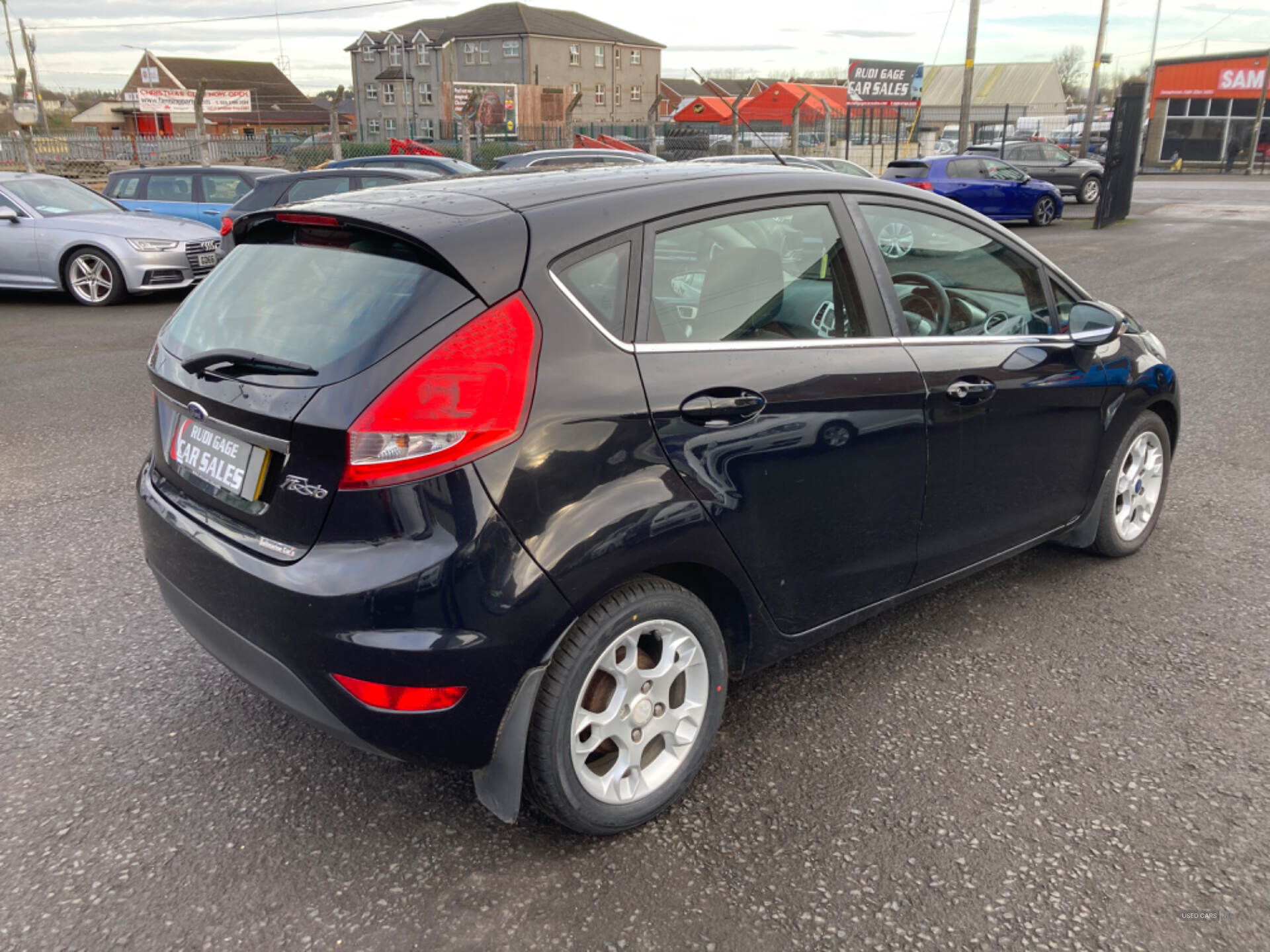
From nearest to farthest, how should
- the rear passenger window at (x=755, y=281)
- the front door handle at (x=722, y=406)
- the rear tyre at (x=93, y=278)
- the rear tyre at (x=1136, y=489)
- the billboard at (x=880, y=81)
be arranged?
1. the front door handle at (x=722, y=406)
2. the rear passenger window at (x=755, y=281)
3. the rear tyre at (x=1136, y=489)
4. the rear tyre at (x=93, y=278)
5. the billboard at (x=880, y=81)

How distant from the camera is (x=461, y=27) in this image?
72750 millimetres

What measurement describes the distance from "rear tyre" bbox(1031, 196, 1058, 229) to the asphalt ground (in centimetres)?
1788

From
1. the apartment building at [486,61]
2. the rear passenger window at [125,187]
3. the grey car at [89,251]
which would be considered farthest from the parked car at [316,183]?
the apartment building at [486,61]

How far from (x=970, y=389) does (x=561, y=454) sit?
5.08 ft

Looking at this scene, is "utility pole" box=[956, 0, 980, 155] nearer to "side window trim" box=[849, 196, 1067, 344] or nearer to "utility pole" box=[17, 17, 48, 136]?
"side window trim" box=[849, 196, 1067, 344]

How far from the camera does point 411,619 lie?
2152 mm

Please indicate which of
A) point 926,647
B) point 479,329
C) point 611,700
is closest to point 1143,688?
point 926,647

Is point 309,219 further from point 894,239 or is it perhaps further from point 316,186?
point 316,186

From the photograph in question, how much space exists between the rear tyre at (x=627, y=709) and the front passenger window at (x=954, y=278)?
4.16 ft

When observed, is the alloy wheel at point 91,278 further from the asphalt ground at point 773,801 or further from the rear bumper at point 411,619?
the rear bumper at point 411,619

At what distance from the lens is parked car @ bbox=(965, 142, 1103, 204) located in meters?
25.1

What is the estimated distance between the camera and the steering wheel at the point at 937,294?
320cm

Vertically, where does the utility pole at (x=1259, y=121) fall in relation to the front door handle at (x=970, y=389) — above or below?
above

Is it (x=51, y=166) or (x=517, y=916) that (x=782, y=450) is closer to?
(x=517, y=916)
